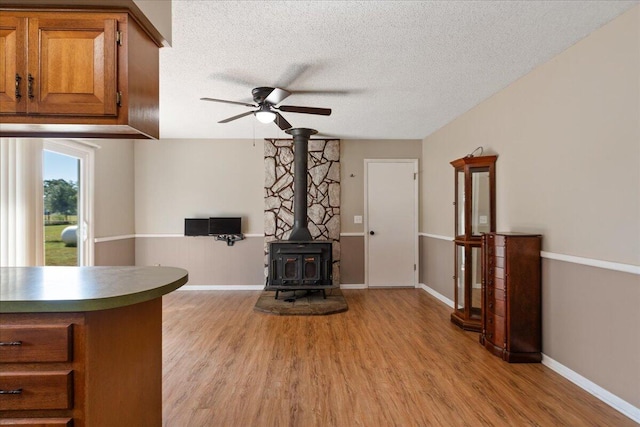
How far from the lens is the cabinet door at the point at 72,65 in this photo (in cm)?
164

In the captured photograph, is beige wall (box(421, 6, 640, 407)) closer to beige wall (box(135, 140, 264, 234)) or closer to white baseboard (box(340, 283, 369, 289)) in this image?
white baseboard (box(340, 283, 369, 289))

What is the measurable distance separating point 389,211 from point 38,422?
16.5 feet

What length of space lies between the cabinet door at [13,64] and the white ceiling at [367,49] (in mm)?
813

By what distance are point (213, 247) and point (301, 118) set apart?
2.61 meters

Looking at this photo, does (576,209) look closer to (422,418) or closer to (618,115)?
(618,115)

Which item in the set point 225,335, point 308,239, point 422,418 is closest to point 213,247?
point 308,239

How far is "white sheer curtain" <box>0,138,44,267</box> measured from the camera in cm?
281

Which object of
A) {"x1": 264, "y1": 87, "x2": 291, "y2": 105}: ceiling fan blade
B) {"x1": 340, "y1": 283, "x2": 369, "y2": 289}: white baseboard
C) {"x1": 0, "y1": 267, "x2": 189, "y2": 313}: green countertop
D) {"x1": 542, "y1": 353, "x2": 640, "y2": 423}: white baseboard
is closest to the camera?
{"x1": 0, "y1": 267, "x2": 189, "y2": 313}: green countertop

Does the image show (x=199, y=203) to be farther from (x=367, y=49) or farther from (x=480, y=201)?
(x=480, y=201)

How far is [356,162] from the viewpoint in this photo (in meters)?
5.73

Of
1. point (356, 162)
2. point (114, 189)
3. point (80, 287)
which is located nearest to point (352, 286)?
point (356, 162)

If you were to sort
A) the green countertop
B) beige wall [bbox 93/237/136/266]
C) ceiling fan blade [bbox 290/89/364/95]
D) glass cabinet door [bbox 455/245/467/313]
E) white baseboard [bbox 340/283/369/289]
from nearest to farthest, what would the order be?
1. the green countertop
2. ceiling fan blade [bbox 290/89/364/95]
3. glass cabinet door [bbox 455/245/467/313]
4. beige wall [bbox 93/237/136/266]
5. white baseboard [bbox 340/283/369/289]

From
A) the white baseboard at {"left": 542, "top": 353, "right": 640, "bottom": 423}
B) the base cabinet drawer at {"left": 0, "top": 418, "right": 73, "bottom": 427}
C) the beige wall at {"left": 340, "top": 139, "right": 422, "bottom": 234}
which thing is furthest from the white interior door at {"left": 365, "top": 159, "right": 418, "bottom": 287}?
the base cabinet drawer at {"left": 0, "top": 418, "right": 73, "bottom": 427}

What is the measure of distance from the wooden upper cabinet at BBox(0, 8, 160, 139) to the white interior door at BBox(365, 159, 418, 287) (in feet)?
14.5
